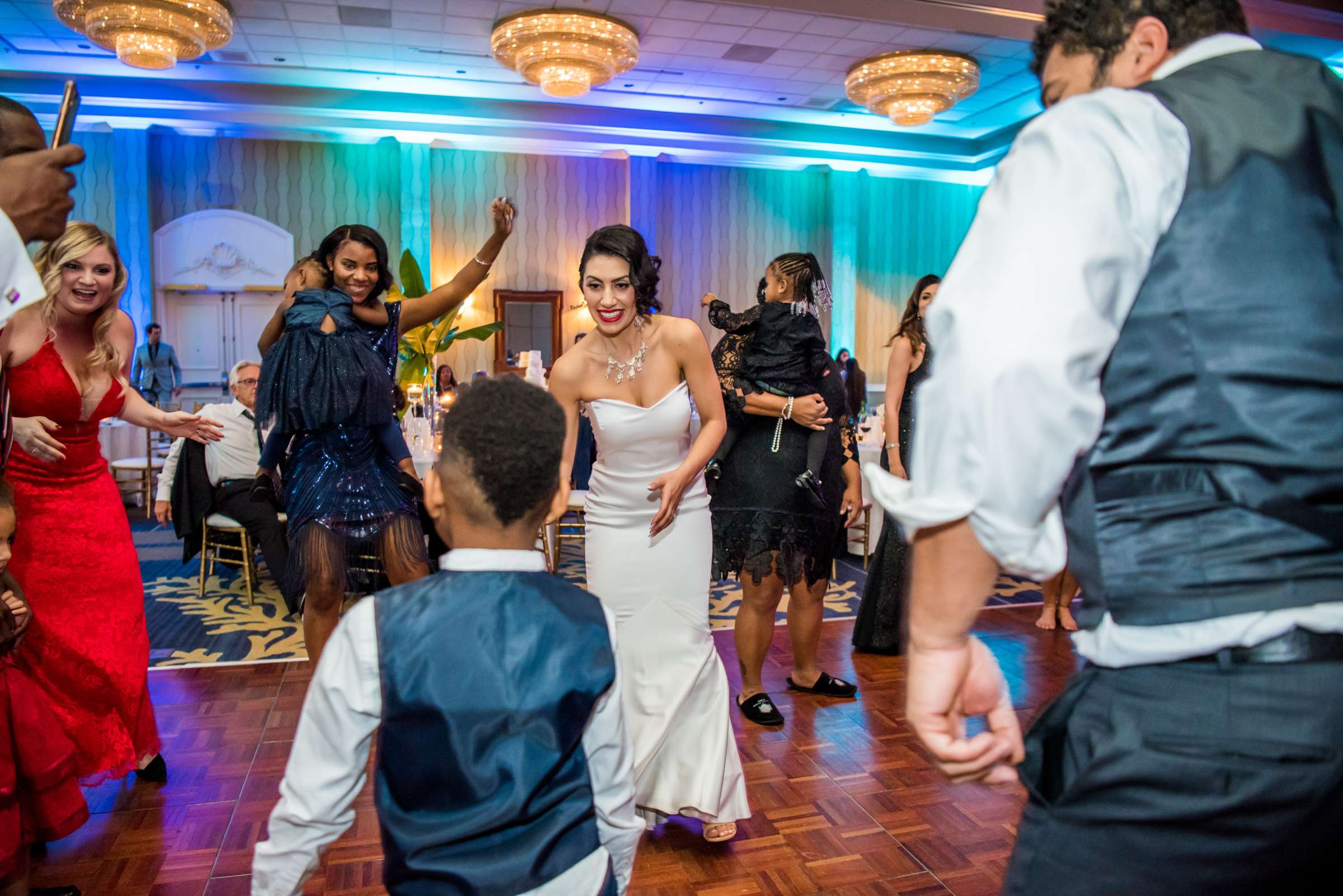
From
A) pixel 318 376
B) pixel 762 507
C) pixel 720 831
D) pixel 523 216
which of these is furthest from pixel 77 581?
pixel 523 216

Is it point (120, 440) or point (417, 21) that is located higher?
point (417, 21)

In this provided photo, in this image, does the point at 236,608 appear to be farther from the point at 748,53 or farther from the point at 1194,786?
the point at 748,53

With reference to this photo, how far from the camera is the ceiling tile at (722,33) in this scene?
8.65m

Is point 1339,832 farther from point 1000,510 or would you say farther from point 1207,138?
point 1207,138

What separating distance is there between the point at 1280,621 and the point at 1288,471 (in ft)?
0.46

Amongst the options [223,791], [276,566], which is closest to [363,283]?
[223,791]

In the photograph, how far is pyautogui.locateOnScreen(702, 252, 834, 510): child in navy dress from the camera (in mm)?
3398

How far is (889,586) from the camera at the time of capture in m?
4.18

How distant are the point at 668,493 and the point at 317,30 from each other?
816cm

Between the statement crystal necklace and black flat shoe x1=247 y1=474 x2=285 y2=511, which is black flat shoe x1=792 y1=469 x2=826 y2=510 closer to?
the statement crystal necklace

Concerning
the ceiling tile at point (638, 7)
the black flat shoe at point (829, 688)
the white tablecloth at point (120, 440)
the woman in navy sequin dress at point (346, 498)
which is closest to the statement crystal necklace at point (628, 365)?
the woman in navy sequin dress at point (346, 498)

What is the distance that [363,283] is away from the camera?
2928 millimetres

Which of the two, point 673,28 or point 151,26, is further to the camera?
point 673,28

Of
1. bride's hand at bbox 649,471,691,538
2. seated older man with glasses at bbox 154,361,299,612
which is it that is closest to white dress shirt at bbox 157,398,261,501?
seated older man with glasses at bbox 154,361,299,612
